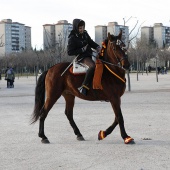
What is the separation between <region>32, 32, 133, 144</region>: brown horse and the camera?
6.90 metres

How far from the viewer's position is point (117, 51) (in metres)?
6.93

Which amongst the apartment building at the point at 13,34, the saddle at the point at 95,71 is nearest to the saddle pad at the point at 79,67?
the saddle at the point at 95,71

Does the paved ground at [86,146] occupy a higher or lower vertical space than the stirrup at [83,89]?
lower

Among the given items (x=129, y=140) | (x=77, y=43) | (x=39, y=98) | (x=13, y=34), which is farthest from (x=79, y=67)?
(x=13, y=34)

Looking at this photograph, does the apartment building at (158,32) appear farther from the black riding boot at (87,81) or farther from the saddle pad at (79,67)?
the black riding boot at (87,81)

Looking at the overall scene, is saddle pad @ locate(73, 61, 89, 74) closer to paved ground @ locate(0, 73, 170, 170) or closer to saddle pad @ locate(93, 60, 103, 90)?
saddle pad @ locate(93, 60, 103, 90)

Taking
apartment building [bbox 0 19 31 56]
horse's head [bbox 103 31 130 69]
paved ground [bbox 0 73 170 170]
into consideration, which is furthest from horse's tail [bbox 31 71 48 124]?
apartment building [bbox 0 19 31 56]

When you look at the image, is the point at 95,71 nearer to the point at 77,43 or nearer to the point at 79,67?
the point at 79,67

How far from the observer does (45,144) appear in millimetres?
7008

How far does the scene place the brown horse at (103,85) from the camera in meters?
6.90

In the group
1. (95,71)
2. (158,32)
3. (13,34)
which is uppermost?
(158,32)

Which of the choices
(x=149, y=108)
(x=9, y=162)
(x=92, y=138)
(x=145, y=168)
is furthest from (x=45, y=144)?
(x=149, y=108)

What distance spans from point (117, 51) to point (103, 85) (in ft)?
2.15

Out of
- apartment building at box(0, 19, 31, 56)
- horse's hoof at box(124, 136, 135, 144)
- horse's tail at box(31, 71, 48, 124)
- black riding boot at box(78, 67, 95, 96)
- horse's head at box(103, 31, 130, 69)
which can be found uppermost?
apartment building at box(0, 19, 31, 56)
